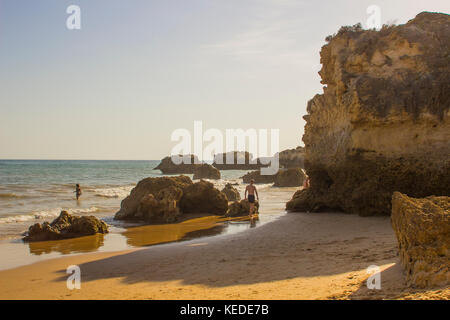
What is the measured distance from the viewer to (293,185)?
108 ft

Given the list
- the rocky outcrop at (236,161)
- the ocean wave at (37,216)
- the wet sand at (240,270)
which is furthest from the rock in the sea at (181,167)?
the wet sand at (240,270)

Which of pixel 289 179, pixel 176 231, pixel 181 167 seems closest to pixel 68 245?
pixel 176 231

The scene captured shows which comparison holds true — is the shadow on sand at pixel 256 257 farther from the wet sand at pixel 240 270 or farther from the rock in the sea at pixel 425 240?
the rock in the sea at pixel 425 240

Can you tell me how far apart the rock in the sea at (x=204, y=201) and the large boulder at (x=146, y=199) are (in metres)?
0.51

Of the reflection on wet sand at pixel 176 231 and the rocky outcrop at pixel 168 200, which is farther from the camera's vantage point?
the rocky outcrop at pixel 168 200

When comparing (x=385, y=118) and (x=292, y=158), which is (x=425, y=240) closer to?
(x=385, y=118)

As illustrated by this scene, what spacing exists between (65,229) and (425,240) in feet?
33.0

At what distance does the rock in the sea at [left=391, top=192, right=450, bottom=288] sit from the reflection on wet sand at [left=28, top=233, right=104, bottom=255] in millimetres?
7513

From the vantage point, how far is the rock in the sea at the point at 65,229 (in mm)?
11453

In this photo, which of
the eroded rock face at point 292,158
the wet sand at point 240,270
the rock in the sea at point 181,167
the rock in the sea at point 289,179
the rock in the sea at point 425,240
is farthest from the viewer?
the rock in the sea at point 181,167

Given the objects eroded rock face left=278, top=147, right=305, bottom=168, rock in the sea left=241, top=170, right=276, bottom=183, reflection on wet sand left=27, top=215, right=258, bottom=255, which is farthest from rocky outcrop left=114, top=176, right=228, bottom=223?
eroded rock face left=278, top=147, right=305, bottom=168

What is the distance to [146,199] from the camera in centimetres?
1501

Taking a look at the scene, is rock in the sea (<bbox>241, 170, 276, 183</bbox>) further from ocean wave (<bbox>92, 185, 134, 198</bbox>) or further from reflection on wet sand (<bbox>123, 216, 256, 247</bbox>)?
reflection on wet sand (<bbox>123, 216, 256, 247</bbox>)
